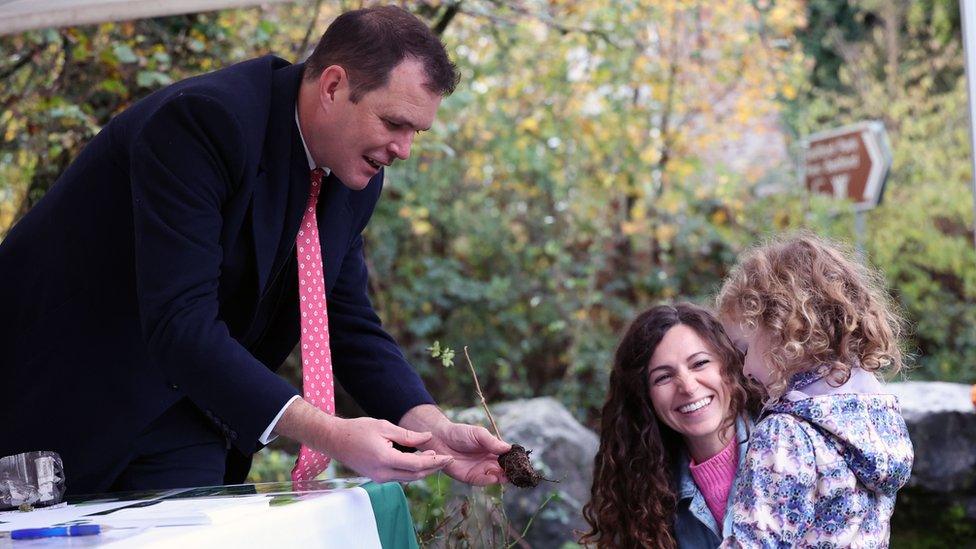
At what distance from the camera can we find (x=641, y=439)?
244 cm

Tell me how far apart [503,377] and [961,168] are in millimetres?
3702

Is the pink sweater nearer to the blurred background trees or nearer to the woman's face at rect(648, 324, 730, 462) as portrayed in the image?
the woman's face at rect(648, 324, 730, 462)

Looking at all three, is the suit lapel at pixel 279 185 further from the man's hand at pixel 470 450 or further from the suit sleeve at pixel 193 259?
the man's hand at pixel 470 450

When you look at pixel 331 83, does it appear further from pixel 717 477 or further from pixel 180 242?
pixel 717 477

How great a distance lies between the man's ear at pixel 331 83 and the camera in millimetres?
2006

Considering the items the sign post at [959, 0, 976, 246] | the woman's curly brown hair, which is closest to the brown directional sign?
the sign post at [959, 0, 976, 246]

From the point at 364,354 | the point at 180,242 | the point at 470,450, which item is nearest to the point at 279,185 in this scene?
the point at 180,242

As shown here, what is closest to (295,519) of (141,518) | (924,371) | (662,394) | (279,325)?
(141,518)

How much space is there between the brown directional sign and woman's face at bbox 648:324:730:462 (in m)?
3.90

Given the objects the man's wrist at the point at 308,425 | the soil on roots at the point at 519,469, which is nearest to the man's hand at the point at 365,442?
the man's wrist at the point at 308,425

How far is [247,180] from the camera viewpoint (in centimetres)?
197

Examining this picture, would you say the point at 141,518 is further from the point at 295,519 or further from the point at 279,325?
the point at 279,325

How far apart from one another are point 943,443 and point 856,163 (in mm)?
1784

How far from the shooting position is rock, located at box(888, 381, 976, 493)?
4.91m
